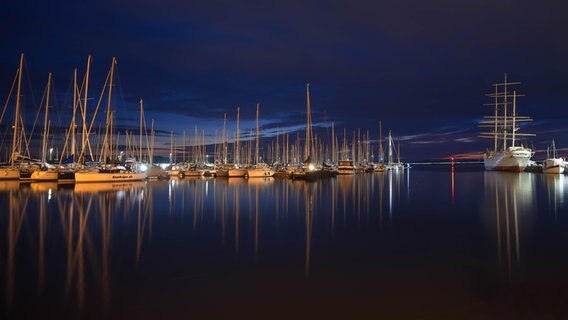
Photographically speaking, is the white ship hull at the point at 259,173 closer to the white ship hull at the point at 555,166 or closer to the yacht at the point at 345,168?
the yacht at the point at 345,168

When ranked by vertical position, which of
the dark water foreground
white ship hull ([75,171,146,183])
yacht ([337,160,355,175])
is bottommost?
the dark water foreground

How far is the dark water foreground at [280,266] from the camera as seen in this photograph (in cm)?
749

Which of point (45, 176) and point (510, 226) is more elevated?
point (45, 176)

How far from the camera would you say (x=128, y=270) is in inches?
387

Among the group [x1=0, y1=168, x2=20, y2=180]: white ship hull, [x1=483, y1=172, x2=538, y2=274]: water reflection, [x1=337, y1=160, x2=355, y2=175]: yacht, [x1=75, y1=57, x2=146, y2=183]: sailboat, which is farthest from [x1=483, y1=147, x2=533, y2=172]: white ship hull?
[x1=0, y1=168, x2=20, y2=180]: white ship hull

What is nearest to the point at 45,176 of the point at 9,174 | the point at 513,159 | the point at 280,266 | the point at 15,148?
the point at 9,174

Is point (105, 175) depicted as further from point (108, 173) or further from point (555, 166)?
point (555, 166)

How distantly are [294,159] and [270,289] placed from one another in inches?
3507

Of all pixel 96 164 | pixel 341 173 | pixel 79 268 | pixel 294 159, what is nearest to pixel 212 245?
pixel 79 268

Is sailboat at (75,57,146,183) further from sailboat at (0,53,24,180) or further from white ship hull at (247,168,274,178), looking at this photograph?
white ship hull at (247,168,274,178)

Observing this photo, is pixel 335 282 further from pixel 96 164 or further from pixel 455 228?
pixel 96 164

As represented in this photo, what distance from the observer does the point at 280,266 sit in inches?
406

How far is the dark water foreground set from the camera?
749 centimetres

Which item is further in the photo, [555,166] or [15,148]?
[555,166]
